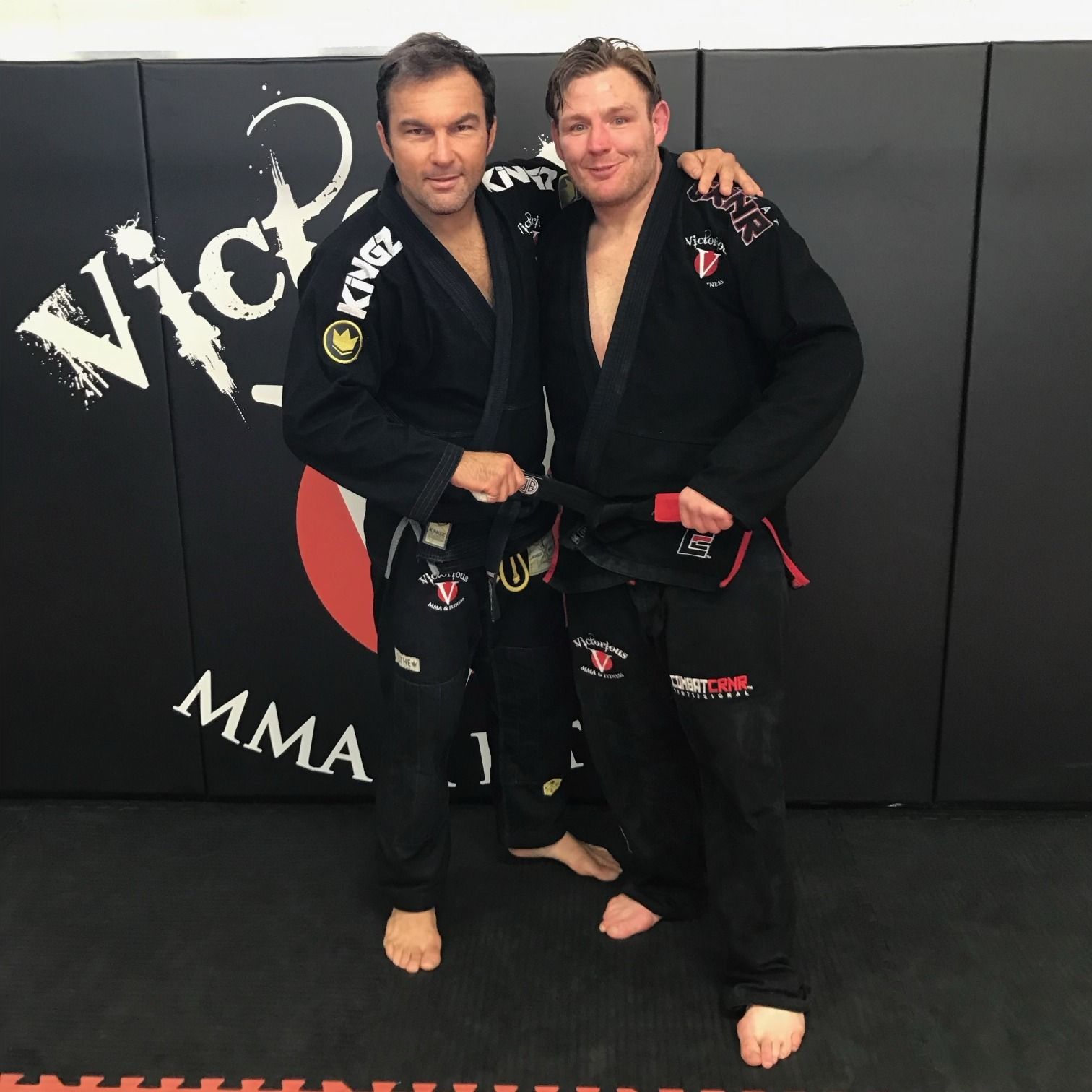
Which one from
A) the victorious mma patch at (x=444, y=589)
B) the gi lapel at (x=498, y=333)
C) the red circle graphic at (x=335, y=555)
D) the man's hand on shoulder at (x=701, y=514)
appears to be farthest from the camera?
the red circle graphic at (x=335, y=555)

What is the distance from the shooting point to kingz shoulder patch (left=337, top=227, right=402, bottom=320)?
170cm

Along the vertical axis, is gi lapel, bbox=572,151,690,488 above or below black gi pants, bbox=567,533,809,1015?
above

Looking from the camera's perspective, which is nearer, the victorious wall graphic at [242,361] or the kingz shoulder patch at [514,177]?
the kingz shoulder patch at [514,177]

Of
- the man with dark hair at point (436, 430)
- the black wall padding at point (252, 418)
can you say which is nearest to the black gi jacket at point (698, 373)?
the man with dark hair at point (436, 430)

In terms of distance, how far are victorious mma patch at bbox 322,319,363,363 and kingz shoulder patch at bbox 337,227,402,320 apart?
2cm

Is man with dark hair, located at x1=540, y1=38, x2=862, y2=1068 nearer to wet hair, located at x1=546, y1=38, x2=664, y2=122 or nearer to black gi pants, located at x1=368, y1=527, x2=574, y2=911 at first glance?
wet hair, located at x1=546, y1=38, x2=664, y2=122

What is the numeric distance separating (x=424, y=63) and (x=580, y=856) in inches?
65.6

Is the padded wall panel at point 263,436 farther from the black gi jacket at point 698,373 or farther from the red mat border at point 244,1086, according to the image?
the red mat border at point 244,1086

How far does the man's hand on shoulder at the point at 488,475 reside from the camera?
66.7 inches

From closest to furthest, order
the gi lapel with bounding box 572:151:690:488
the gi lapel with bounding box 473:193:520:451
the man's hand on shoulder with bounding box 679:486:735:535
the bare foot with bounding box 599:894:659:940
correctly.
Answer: the man's hand on shoulder with bounding box 679:486:735:535
the gi lapel with bounding box 572:151:690:488
the gi lapel with bounding box 473:193:520:451
the bare foot with bounding box 599:894:659:940

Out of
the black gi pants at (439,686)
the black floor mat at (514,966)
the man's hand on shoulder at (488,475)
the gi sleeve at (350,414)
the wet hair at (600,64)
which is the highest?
the wet hair at (600,64)

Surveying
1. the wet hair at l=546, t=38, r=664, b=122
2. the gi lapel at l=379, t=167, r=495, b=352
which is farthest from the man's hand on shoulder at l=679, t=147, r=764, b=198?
the gi lapel at l=379, t=167, r=495, b=352

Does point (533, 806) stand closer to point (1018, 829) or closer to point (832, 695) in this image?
point (832, 695)

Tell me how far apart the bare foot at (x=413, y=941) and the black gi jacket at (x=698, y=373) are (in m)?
0.81
